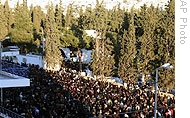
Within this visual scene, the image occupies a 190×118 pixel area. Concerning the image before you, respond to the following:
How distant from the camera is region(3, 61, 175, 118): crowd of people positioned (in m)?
12.5

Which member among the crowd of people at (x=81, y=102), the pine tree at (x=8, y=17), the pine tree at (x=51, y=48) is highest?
the pine tree at (x=8, y=17)

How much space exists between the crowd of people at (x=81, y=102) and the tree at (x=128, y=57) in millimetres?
4721

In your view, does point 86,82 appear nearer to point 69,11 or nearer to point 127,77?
point 127,77

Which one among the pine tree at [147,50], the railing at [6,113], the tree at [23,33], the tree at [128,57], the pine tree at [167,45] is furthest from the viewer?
the tree at [23,33]

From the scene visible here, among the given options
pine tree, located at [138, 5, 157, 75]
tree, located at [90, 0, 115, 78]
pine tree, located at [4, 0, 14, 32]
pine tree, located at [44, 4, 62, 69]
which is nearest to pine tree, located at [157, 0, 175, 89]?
pine tree, located at [138, 5, 157, 75]

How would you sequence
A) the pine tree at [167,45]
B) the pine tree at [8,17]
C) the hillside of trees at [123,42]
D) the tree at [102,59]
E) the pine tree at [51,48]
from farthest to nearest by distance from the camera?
the pine tree at [8,17]
the pine tree at [51,48]
the tree at [102,59]
the hillside of trees at [123,42]
the pine tree at [167,45]

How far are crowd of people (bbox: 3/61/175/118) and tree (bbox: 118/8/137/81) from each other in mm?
4721

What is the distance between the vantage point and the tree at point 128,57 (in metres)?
23.3

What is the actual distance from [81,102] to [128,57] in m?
9.64

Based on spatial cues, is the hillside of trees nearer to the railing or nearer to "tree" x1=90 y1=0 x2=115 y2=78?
"tree" x1=90 y1=0 x2=115 y2=78

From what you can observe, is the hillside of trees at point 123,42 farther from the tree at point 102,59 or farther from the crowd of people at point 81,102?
the crowd of people at point 81,102

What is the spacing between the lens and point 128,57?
23.7 m

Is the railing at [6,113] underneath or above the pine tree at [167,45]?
underneath

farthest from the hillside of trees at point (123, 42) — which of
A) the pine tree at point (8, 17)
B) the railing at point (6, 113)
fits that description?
the railing at point (6, 113)
